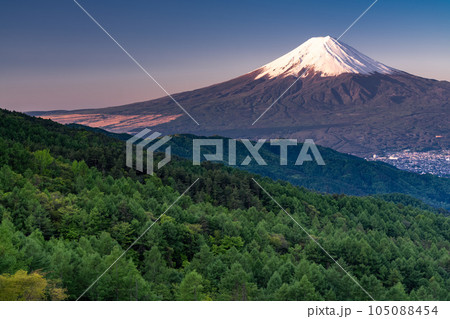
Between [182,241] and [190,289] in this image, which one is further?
[182,241]

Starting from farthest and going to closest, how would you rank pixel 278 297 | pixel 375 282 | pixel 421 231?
pixel 421 231
pixel 375 282
pixel 278 297

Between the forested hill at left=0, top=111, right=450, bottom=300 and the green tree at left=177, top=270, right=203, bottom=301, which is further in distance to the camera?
the forested hill at left=0, top=111, right=450, bottom=300

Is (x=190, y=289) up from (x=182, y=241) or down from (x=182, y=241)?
up

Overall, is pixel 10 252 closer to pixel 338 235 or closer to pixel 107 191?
pixel 107 191

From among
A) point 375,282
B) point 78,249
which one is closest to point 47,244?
point 78,249

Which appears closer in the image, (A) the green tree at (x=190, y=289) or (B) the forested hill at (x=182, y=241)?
(A) the green tree at (x=190, y=289)

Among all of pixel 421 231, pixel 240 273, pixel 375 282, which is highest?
pixel 240 273

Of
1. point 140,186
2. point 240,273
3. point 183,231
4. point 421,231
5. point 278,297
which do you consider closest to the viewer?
point 278,297

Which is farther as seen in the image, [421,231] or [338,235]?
[421,231]
